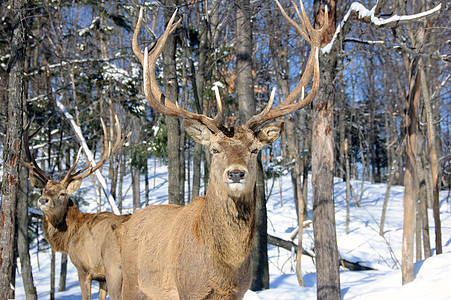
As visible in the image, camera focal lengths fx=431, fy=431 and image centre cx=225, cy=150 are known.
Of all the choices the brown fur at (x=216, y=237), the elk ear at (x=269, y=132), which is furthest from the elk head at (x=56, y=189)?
the elk ear at (x=269, y=132)

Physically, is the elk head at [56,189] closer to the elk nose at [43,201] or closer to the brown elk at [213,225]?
the elk nose at [43,201]

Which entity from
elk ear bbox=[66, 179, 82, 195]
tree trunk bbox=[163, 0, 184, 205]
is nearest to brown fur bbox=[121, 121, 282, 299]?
tree trunk bbox=[163, 0, 184, 205]

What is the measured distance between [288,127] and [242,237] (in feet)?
53.9

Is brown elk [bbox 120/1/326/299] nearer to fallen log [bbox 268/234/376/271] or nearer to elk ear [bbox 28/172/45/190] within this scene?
elk ear [bbox 28/172/45/190]

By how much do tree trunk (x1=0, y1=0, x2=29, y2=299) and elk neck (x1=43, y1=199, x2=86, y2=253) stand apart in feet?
6.53

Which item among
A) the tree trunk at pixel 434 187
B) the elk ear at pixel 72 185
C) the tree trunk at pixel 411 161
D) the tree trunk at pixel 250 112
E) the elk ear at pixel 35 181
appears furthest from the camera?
the tree trunk at pixel 434 187

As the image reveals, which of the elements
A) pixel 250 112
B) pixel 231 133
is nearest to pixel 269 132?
pixel 231 133

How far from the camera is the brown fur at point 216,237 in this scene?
13.6ft

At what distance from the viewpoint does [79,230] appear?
844 cm

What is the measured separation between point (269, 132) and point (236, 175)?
1032 mm

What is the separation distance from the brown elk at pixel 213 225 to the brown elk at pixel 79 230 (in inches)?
77.9

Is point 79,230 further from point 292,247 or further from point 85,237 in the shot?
point 292,247

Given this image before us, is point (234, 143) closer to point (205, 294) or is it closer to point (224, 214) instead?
point (224, 214)

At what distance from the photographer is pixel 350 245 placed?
62.4ft
